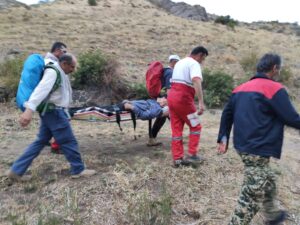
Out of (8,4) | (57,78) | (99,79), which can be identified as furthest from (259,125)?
(8,4)

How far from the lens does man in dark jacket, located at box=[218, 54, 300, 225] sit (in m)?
4.08

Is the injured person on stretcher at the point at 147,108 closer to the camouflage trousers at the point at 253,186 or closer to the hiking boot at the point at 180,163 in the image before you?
the hiking boot at the point at 180,163

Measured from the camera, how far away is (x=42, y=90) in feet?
17.5

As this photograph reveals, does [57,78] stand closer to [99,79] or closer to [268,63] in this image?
[268,63]

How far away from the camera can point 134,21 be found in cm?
2573

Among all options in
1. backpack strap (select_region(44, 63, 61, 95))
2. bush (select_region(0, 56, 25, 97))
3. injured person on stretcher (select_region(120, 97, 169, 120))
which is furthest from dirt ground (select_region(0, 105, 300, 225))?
bush (select_region(0, 56, 25, 97))

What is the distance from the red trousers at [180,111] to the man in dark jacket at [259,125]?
65.4 inches

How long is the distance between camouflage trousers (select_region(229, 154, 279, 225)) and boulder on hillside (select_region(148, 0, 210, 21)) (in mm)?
34879

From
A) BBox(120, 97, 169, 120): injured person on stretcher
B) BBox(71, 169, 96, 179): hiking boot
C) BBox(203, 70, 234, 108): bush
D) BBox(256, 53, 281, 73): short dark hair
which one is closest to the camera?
BBox(256, 53, 281, 73): short dark hair

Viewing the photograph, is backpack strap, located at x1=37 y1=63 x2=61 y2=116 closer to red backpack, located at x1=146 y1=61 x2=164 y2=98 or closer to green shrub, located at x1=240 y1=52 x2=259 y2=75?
red backpack, located at x1=146 y1=61 x2=164 y2=98

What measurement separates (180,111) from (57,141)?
1.65m

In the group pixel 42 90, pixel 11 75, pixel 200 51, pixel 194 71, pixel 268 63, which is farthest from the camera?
pixel 11 75

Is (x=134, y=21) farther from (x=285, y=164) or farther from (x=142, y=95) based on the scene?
(x=285, y=164)

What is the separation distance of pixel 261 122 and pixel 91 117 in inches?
126
